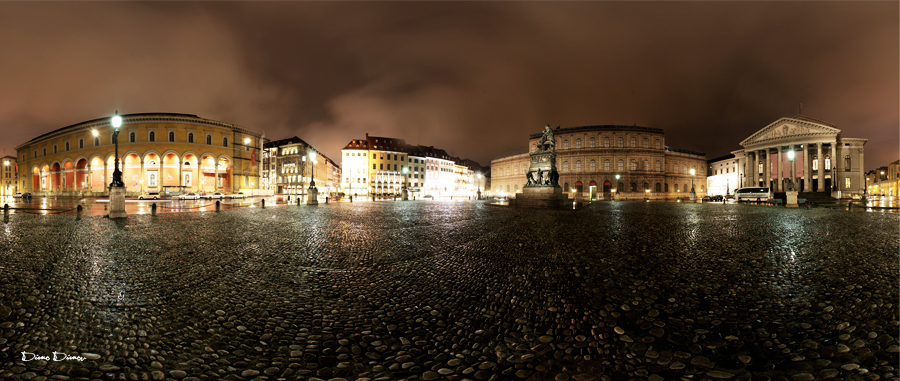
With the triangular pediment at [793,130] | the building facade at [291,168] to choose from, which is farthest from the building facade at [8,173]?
the triangular pediment at [793,130]

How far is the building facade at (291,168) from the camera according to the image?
7906cm

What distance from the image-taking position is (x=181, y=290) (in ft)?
13.1

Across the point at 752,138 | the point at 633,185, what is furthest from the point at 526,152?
the point at 752,138

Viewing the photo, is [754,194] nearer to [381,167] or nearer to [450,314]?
[450,314]

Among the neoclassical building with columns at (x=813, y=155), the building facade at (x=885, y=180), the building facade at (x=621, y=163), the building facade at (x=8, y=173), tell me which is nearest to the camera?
the neoclassical building with columns at (x=813, y=155)

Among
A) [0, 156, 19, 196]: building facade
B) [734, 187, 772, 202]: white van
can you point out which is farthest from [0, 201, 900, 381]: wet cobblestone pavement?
[0, 156, 19, 196]: building facade

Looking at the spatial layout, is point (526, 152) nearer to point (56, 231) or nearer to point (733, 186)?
point (733, 186)

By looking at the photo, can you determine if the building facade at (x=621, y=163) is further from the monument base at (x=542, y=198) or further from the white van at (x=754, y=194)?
the monument base at (x=542, y=198)

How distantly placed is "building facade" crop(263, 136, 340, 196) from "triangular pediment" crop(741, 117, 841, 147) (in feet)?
305

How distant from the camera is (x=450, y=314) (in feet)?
10.6

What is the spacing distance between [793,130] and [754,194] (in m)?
35.7

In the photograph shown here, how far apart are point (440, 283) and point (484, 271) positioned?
3.06ft

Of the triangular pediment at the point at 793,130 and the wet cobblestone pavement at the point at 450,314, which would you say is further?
the triangular pediment at the point at 793,130

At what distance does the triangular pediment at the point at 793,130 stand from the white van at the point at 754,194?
1285 inches
